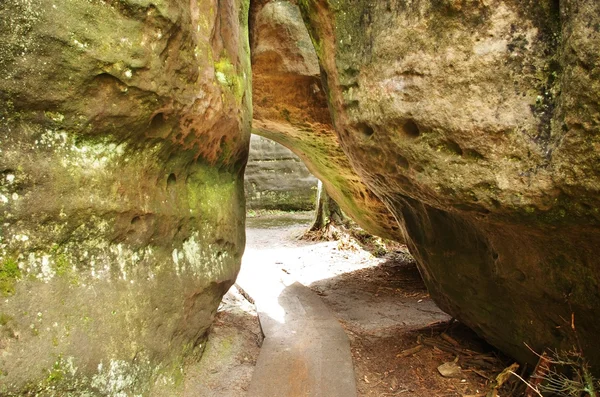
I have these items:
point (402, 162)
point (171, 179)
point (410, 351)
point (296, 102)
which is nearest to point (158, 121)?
point (171, 179)

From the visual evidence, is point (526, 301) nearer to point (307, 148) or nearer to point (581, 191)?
point (581, 191)

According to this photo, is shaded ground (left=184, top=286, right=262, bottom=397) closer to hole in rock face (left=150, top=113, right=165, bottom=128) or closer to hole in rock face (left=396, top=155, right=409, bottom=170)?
hole in rock face (left=150, top=113, right=165, bottom=128)

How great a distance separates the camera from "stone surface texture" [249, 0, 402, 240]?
545 centimetres

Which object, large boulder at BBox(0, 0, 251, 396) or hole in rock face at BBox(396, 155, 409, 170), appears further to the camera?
hole in rock face at BBox(396, 155, 409, 170)

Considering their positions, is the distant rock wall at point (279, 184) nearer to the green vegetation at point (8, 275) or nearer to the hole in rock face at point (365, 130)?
the hole in rock face at point (365, 130)

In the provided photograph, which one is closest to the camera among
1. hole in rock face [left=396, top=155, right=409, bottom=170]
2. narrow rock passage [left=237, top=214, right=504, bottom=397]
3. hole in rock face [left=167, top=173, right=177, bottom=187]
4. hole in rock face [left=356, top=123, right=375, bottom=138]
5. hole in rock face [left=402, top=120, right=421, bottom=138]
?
hole in rock face [left=402, top=120, right=421, bottom=138]

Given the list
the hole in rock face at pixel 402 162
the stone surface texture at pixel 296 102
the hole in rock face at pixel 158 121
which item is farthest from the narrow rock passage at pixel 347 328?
the hole in rock face at pixel 158 121

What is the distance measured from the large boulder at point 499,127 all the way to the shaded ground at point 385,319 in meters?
0.55

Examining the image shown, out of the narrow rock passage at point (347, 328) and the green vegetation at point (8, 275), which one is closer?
the green vegetation at point (8, 275)

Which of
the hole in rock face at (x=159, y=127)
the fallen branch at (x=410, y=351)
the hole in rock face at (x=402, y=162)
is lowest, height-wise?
the fallen branch at (x=410, y=351)

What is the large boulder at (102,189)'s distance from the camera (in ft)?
7.34

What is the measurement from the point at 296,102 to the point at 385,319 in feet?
9.32

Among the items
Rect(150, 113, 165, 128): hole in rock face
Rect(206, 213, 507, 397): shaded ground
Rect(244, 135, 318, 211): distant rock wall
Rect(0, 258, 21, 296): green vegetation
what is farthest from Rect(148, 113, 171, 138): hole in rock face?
Rect(244, 135, 318, 211): distant rock wall

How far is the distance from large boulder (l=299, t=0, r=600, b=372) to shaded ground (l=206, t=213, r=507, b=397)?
550mm
